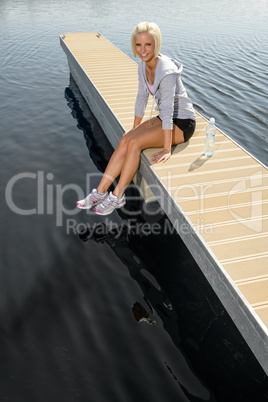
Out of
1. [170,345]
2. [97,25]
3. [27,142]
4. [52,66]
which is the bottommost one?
[170,345]

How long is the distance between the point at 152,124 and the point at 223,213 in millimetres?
1960

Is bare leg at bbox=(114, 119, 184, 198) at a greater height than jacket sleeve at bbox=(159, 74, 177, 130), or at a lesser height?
lesser

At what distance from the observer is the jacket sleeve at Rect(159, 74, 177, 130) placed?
14.7 feet

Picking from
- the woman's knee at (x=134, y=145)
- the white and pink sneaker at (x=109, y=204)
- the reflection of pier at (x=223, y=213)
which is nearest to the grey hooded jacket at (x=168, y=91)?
the woman's knee at (x=134, y=145)

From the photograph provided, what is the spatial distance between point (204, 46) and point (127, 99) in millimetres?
11038

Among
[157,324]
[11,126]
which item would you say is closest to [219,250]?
[157,324]

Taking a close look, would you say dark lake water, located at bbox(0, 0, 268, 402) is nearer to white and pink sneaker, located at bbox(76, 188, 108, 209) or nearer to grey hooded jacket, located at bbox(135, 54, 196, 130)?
white and pink sneaker, located at bbox(76, 188, 108, 209)

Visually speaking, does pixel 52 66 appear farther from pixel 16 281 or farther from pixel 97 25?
pixel 16 281

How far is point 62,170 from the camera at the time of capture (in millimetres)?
6676

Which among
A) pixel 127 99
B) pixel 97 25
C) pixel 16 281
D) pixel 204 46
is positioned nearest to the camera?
pixel 16 281

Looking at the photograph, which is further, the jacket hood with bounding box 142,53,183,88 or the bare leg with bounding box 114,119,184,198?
the bare leg with bounding box 114,119,184,198

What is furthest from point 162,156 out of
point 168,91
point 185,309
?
point 185,309

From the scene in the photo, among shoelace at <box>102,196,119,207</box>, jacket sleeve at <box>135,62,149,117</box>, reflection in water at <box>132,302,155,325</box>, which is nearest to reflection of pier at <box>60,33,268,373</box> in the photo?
shoelace at <box>102,196,119,207</box>

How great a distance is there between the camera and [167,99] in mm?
4551
